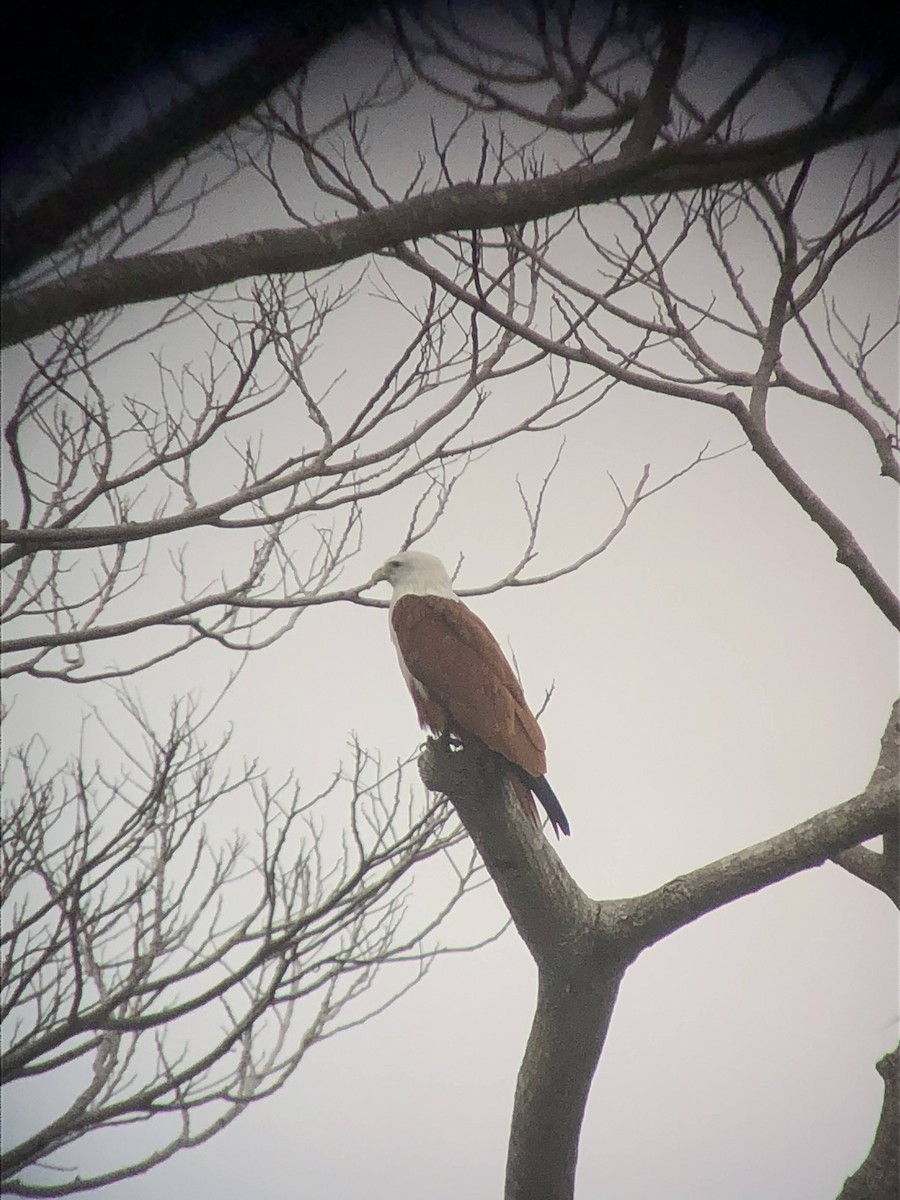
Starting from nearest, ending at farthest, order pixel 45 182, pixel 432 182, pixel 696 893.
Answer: pixel 45 182
pixel 696 893
pixel 432 182

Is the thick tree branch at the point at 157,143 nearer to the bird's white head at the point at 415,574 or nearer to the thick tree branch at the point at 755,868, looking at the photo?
the bird's white head at the point at 415,574

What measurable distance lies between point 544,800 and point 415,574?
33.9 inches

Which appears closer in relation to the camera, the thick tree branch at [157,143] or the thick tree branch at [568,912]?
the thick tree branch at [157,143]

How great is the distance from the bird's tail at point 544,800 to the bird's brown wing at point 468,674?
0.07 ft

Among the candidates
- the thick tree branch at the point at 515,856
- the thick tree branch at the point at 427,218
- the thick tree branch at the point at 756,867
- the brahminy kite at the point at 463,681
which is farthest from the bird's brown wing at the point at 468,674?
the thick tree branch at the point at 427,218

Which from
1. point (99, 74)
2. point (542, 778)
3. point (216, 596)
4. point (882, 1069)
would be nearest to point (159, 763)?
point (216, 596)

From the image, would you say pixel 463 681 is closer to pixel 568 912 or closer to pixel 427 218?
pixel 568 912

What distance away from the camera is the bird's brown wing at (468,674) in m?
2.19

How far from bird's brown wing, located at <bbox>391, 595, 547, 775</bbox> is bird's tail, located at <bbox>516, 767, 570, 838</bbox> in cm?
2

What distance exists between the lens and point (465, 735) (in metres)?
2.26

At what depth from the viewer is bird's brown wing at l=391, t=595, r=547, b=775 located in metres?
2.19

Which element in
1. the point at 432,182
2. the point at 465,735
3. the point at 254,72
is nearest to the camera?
the point at 254,72

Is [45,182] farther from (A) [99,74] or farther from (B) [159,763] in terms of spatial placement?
(B) [159,763]

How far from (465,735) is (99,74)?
154cm
